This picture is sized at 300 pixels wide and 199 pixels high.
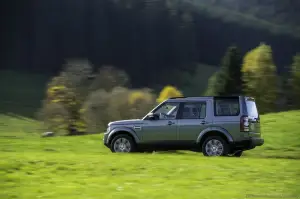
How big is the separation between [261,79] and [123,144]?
8346 centimetres

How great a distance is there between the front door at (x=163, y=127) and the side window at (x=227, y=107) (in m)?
1.38

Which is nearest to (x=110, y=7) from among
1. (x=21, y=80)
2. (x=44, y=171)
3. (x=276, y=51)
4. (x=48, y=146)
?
(x=21, y=80)

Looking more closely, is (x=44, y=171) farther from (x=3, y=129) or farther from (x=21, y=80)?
(x=21, y=80)

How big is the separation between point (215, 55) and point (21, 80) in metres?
64.5

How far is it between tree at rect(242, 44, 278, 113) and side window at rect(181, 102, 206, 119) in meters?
76.5

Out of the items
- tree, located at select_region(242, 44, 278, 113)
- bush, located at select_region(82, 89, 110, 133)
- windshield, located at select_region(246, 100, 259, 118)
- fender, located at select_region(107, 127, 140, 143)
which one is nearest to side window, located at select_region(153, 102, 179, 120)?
fender, located at select_region(107, 127, 140, 143)

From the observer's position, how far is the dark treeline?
140 metres

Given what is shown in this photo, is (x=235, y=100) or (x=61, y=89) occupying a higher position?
(x=61, y=89)

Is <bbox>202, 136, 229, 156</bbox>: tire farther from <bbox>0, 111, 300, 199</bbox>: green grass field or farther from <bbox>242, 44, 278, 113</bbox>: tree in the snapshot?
<bbox>242, 44, 278, 113</bbox>: tree

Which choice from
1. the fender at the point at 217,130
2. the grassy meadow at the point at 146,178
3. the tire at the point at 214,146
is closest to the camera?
the grassy meadow at the point at 146,178

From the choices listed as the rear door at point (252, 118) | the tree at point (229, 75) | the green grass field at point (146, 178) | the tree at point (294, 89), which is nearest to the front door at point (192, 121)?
the rear door at point (252, 118)

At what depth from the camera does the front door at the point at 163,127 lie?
1792cm

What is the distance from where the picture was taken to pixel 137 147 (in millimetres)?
18531

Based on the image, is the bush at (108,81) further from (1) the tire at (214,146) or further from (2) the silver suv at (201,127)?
(1) the tire at (214,146)
